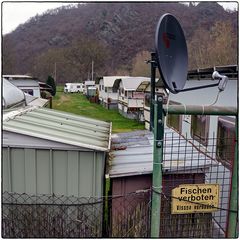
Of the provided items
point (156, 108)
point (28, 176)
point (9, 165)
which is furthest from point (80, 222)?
point (156, 108)

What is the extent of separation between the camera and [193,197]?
114 inches

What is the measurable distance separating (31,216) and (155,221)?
1.50 m

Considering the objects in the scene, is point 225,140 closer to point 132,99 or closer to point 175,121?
point 175,121

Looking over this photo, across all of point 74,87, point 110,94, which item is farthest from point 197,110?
point 74,87

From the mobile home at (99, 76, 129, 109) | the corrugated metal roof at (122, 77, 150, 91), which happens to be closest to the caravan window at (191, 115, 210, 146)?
the corrugated metal roof at (122, 77, 150, 91)

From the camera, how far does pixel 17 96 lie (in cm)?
824

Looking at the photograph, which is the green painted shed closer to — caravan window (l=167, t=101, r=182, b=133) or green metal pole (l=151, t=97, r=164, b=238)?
green metal pole (l=151, t=97, r=164, b=238)

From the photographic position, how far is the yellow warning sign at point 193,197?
2885 mm

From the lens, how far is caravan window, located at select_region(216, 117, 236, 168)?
4539 millimetres

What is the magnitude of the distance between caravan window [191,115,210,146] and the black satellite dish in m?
2.66

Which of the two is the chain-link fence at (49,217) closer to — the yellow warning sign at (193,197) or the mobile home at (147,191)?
the mobile home at (147,191)

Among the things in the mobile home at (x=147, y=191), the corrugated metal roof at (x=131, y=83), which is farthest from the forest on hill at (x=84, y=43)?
the mobile home at (x=147, y=191)

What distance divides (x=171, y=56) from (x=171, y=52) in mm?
38

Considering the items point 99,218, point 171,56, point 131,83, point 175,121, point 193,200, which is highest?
point 131,83
